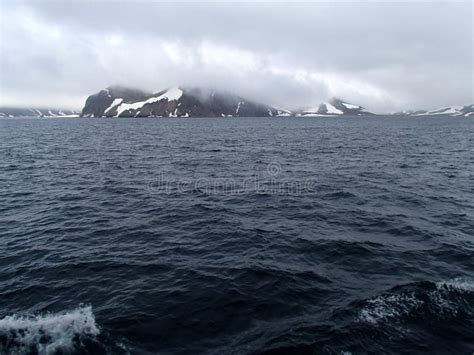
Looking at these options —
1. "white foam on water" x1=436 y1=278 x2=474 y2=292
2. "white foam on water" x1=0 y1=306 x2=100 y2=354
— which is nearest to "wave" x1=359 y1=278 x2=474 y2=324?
"white foam on water" x1=436 y1=278 x2=474 y2=292

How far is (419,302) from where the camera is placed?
12.3 meters

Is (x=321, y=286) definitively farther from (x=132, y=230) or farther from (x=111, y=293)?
(x=132, y=230)

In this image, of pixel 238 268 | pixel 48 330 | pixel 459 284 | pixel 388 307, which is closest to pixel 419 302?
pixel 388 307

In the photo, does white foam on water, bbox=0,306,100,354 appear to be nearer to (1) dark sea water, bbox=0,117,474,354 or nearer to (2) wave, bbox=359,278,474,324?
(1) dark sea water, bbox=0,117,474,354

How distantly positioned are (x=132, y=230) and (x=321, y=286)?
1256 centimetres

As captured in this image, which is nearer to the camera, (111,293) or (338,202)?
(111,293)

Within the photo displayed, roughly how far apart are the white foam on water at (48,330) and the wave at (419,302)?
34.9 feet

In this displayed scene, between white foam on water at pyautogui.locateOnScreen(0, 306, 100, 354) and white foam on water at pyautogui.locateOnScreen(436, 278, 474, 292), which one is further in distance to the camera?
white foam on water at pyautogui.locateOnScreen(436, 278, 474, 292)

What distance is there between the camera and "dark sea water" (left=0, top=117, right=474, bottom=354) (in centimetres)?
1071

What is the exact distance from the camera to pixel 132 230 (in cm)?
1977

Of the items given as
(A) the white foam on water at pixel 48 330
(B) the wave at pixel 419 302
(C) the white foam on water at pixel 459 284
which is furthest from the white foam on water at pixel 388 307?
(A) the white foam on water at pixel 48 330

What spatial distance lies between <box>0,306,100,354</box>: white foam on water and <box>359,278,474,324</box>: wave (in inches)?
419

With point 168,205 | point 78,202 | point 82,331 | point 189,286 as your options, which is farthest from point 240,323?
point 78,202

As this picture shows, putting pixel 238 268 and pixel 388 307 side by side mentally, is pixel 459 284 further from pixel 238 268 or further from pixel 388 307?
pixel 238 268
